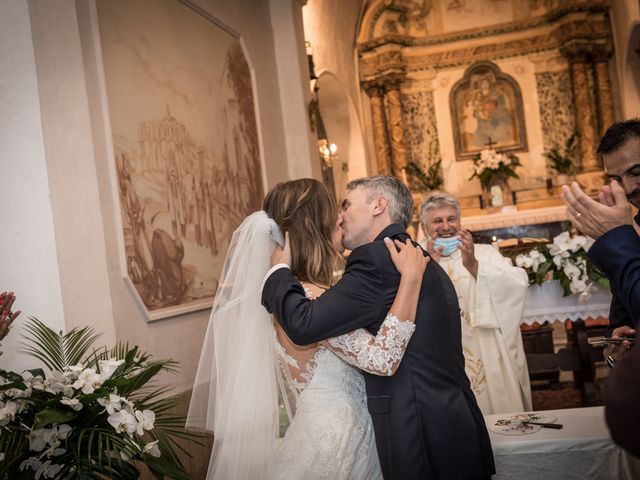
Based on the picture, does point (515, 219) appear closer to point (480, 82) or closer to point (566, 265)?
point (480, 82)

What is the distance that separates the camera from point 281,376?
307 centimetres

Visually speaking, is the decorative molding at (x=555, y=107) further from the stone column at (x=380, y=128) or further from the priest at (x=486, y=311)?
the priest at (x=486, y=311)

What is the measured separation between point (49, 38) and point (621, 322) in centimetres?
310

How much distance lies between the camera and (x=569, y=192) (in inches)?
86.0

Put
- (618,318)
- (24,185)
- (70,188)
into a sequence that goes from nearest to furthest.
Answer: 1. (618,318)
2. (24,185)
3. (70,188)

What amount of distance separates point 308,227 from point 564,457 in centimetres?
161

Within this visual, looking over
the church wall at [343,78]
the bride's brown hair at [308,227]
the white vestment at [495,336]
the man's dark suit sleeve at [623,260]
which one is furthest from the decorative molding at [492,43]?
the man's dark suit sleeve at [623,260]

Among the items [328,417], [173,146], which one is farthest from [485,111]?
[328,417]

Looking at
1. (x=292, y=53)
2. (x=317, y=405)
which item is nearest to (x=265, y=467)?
(x=317, y=405)

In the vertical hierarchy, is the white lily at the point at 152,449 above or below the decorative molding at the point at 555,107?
below

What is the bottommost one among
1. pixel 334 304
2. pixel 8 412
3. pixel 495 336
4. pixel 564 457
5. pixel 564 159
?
pixel 564 457

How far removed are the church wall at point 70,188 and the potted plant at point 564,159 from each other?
10373 millimetres

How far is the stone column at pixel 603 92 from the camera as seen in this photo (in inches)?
518

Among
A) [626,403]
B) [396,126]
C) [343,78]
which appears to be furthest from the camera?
[396,126]
